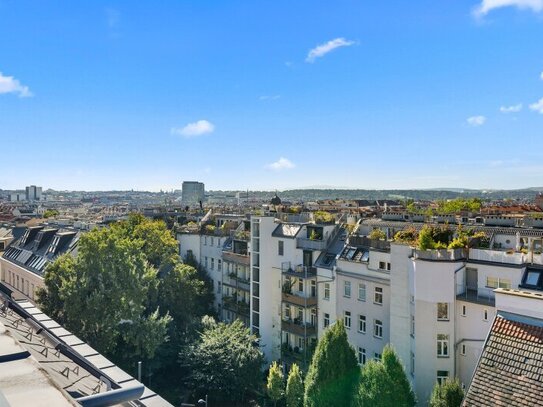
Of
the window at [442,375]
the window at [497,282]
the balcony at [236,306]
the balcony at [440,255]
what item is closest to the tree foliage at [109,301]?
the balcony at [236,306]

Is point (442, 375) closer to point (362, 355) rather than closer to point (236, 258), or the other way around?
point (362, 355)

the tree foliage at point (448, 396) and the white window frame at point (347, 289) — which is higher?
the white window frame at point (347, 289)

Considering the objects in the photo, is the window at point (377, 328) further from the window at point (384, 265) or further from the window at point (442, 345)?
the window at point (442, 345)

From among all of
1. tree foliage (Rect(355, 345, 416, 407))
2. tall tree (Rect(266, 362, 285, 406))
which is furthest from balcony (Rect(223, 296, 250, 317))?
tree foliage (Rect(355, 345, 416, 407))

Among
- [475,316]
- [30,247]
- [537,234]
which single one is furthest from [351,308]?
[30,247]

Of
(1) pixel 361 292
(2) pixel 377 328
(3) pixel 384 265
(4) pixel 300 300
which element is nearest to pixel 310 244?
(4) pixel 300 300
